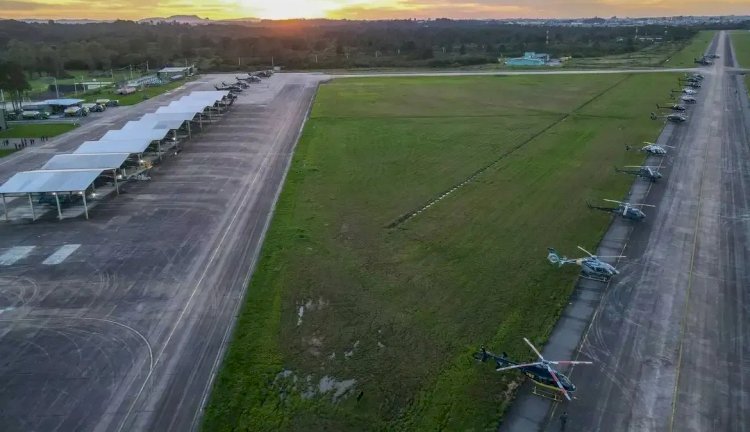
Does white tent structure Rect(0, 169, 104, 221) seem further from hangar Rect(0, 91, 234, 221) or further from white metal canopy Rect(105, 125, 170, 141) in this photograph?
white metal canopy Rect(105, 125, 170, 141)

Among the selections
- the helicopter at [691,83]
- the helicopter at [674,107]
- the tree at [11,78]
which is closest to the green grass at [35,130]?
the tree at [11,78]

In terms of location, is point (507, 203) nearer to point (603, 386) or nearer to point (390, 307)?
point (390, 307)

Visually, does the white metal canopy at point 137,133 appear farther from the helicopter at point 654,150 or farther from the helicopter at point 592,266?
the helicopter at point 654,150

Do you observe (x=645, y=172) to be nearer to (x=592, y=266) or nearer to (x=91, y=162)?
(x=592, y=266)

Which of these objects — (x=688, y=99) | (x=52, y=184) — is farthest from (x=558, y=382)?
(x=688, y=99)

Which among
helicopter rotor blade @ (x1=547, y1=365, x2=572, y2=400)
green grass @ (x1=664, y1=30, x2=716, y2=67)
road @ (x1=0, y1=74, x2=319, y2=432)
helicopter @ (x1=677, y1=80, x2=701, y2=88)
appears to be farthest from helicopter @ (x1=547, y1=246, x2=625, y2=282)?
green grass @ (x1=664, y1=30, x2=716, y2=67)
